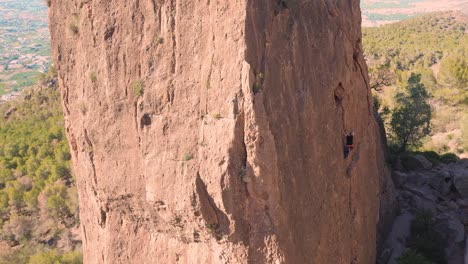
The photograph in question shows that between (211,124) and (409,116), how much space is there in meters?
22.9

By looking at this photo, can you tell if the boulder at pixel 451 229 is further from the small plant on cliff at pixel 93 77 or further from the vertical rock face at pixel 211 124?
the small plant on cliff at pixel 93 77

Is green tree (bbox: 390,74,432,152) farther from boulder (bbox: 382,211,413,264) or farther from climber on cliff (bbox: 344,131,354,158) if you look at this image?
climber on cliff (bbox: 344,131,354,158)

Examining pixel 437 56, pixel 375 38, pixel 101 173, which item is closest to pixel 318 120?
pixel 101 173

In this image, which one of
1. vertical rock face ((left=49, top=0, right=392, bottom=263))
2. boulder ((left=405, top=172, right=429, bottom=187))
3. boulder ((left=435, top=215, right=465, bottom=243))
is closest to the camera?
vertical rock face ((left=49, top=0, right=392, bottom=263))

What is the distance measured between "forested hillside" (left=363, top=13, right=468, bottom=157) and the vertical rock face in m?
19.1

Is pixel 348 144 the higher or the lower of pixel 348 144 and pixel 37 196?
the higher

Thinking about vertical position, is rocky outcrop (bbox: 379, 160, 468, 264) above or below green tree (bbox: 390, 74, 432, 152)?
below

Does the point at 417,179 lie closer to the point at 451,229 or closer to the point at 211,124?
the point at 451,229

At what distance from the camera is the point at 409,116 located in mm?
28484

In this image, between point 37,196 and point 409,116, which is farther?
point 37,196

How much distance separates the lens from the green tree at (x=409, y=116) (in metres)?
28.5

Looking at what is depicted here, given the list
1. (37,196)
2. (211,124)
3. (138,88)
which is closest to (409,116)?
(211,124)

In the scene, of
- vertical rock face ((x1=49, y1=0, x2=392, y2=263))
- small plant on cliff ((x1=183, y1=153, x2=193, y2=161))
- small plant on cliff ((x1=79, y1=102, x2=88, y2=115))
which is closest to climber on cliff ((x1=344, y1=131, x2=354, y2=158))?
vertical rock face ((x1=49, y1=0, x2=392, y2=263))

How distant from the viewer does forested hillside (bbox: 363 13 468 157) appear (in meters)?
32.8
